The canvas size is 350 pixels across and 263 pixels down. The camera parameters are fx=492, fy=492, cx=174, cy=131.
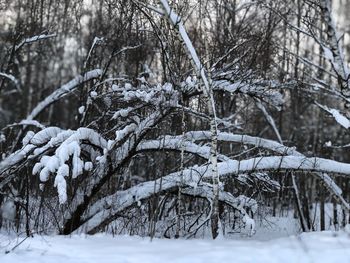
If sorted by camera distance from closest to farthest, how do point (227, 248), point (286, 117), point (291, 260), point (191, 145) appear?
point (291, 260)
point (227, 248)
point (191, 145)
point (286, 117)

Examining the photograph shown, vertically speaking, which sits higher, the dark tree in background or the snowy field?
the dark tree in background

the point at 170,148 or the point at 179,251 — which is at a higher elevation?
the point at 170,148

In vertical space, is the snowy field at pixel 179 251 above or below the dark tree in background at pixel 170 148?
below

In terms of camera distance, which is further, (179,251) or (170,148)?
(170,148)

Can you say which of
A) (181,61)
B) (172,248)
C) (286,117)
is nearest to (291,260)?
(172,248)

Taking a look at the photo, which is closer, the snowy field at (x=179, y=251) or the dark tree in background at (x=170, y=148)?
the snowy field at (x=179, y=251)

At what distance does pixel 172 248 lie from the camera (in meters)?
5.78

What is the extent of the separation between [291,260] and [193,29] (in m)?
8.49

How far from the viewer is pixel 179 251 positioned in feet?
18.2

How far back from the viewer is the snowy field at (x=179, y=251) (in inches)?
201

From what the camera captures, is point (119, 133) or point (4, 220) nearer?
point (119, 133)

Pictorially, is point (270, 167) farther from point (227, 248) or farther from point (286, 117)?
point (286, 117)

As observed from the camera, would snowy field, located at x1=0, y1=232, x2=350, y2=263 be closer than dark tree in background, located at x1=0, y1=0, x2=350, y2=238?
Yes

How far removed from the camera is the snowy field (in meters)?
5.10
